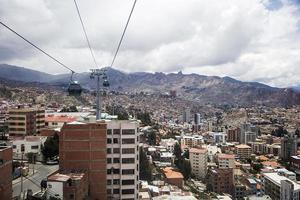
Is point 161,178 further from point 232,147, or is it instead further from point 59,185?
point 232,147

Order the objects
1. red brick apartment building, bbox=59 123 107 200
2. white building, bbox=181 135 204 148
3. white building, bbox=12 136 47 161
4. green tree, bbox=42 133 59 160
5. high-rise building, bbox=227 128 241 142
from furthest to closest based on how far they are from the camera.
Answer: high-rise building, bbox=227 128 241 142, white building, bbox=181 135 204 148, white building, bbox=12 136 47 161, green tree, bbox=42 133 59 160, red brick apartment building, bbox=59 123 107 200

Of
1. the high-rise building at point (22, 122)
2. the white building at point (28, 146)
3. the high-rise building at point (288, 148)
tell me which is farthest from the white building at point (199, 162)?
the white building at point (28, 146)

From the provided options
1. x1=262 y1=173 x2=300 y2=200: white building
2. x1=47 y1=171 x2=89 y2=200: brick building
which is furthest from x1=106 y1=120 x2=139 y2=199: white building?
x1=262 y1=173 x2=300 y2=200: white building

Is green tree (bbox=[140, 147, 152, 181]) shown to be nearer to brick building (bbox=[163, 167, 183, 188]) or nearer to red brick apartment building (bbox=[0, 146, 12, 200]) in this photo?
brick building (bbox=[163, 167, 183, 188])

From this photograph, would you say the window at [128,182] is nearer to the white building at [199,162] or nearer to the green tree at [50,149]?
the green tree at [50,149]

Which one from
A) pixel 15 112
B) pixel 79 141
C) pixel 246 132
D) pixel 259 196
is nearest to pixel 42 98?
pixel 246 132

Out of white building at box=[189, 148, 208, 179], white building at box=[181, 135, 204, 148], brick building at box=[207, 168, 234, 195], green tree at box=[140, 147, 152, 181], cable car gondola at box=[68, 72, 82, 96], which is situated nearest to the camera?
cable car gondola at box=[68, 72, 82, 96]
